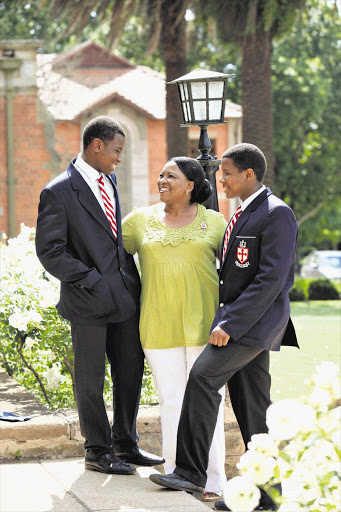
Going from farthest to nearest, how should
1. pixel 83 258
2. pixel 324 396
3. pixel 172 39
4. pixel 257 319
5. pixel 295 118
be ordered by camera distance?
pixel 295 118, pixel 172 39, pixel 83 258, pixel 257 319, pixel 324 396

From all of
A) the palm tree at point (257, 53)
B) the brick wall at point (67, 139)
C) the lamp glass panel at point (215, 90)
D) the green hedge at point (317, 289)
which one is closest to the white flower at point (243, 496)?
the lamp glass panel at point (215, 90)

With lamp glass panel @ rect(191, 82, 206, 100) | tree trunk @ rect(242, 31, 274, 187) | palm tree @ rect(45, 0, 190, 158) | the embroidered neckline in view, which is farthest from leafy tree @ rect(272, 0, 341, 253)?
the embroidered neckline

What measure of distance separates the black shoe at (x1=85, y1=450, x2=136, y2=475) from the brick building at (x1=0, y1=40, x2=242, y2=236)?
724 inches

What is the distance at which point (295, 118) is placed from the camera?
34.7 metres

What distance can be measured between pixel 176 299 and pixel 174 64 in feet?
46.5

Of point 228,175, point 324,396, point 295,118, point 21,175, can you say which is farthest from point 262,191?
point 295,118

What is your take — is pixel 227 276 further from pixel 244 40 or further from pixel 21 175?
pixel 21 175

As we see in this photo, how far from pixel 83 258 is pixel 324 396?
240 centimetres

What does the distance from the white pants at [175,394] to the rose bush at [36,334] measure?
1.89 meters

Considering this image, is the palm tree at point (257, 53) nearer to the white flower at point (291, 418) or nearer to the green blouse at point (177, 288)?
the green blouse at point (177, 288)

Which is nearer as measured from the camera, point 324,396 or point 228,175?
point 324,396

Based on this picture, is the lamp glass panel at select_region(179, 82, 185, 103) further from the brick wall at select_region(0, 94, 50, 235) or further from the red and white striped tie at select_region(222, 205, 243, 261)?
the brick wall at select_region(0, 94, 50, 235)

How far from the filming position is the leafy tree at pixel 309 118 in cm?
3425

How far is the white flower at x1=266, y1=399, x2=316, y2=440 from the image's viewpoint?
257 centimetres
